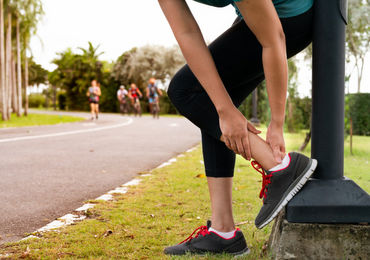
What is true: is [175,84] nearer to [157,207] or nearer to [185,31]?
[185,31]

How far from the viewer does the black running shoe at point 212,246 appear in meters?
1.98

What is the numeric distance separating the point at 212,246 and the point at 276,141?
623 mm

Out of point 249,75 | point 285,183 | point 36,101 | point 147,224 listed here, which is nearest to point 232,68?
point 249,75

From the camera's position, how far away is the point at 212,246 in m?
2.01

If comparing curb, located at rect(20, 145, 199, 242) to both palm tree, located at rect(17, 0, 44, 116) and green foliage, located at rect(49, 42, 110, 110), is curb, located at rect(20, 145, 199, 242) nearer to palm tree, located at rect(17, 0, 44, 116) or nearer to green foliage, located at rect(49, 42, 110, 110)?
palm tree, located at rect(17, 0, 44, 116)

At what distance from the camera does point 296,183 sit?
1695mm

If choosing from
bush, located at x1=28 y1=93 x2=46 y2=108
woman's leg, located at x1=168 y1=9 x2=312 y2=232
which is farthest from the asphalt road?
bush, located at x1=28 y1=93 x2=46 y2=108

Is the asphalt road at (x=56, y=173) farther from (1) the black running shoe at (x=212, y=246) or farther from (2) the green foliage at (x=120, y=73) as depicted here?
(2) the green foliage at (x=120, y=73)

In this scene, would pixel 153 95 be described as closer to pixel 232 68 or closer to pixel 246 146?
pixel 232 68

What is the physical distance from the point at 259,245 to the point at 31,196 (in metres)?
2.17

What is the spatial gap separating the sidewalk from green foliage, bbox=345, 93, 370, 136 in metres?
2.57

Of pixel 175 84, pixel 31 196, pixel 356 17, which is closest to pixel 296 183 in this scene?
pixel 175 84

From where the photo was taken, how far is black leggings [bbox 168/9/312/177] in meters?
1.75

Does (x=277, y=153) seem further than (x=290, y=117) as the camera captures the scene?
No
